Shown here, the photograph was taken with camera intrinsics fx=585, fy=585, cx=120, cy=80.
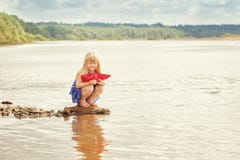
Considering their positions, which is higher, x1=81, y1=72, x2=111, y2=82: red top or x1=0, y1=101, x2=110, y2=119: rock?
x1=81, y1=72, x2=111, y2=82: red top

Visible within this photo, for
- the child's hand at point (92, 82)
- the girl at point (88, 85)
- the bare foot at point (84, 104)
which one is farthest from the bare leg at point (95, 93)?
the child's hand at point (92, 82)

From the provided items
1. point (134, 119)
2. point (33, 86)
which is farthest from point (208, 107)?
point (33, 86)

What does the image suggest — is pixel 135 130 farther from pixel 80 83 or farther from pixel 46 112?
pixel 46 112

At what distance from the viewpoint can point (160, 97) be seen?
58.4ft

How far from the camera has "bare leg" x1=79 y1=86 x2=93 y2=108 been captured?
13.4 m

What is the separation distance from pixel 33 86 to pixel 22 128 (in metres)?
11.4

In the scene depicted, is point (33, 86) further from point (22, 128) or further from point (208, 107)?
point (22, 128)

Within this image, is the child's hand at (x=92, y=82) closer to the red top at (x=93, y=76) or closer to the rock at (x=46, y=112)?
the red top at (x=93, y=76)

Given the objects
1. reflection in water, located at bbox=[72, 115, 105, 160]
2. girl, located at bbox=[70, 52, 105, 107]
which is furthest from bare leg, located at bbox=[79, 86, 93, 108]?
reflection in water, located at bbox=[72, 115, 105, 160]

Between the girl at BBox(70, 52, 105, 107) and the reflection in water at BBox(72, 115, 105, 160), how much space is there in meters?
0.51

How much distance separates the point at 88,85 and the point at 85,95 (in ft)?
1.03

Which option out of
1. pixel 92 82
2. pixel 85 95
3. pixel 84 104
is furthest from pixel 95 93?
pixel 92 82

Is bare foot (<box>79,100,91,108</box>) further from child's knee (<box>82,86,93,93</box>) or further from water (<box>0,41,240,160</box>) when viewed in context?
water (<box>0,41,240,160</box>)

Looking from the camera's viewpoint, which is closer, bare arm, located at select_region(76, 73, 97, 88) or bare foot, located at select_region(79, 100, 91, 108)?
bare arm, located at select_region(76, 73, 97, 88)
